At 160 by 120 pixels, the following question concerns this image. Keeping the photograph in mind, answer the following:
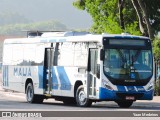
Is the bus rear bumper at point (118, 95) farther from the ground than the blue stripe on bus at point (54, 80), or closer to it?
closer to it

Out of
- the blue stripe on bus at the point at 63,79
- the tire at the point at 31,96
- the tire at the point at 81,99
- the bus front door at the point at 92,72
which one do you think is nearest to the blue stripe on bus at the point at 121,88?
the bus front door at the point at 92,72

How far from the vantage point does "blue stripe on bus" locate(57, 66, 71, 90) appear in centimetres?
3084

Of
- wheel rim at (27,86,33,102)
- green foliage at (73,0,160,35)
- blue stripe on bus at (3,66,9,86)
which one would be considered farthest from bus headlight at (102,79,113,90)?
green foliage at (73,0,160,35)

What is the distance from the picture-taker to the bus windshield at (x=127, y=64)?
28672mm

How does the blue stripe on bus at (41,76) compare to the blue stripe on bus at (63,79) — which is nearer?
the blue stripe on bus at (63,79)

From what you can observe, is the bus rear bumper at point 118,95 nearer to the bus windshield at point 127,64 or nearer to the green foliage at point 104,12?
the bus windshield at point 127,64

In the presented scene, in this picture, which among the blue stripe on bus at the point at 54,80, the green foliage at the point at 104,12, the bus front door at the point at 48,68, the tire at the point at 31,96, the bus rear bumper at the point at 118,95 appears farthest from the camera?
the green foliage at the point at 104,12

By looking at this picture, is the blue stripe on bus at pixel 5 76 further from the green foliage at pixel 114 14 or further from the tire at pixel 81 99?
the green foliage at pixel 114 14

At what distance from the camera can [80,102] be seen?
1174 inches

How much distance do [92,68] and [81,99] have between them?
1500mm

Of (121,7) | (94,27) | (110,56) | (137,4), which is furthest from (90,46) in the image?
(94,27)

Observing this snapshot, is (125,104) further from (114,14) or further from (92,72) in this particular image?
(114,14)

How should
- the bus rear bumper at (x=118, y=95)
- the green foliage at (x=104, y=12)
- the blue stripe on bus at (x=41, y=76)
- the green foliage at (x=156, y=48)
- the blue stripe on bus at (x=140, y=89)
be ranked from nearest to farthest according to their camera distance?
the bus rear bumper at (x=118, y=95) < the blue stripe on bus at (x=140, y=89) < the blue stripe on bus at (x=41, y=76) < the green foliage at (x=156, y=48) < the green foliage at (x=104, y=12)

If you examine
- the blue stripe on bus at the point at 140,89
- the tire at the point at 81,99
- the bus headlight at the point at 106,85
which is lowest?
the tire at the point at 81,99
